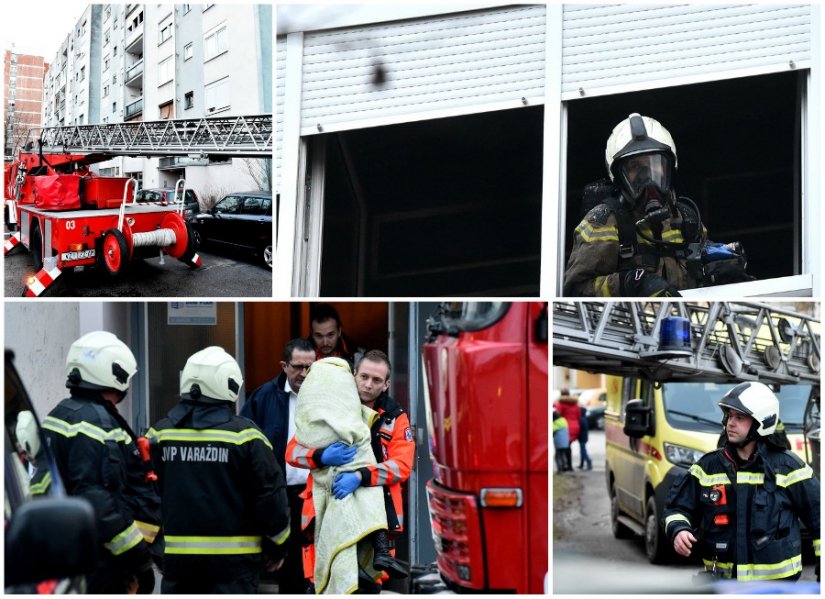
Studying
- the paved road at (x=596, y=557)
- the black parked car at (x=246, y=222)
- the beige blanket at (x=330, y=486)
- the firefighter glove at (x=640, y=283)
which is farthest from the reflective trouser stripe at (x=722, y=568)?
the black parked car at (x=246, y=222)

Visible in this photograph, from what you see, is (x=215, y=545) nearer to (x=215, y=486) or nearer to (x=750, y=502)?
(x=215, y=486)

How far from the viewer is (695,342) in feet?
20.8

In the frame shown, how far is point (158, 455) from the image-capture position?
13.5 ft

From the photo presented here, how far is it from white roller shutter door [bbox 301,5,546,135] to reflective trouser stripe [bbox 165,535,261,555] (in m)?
2.32

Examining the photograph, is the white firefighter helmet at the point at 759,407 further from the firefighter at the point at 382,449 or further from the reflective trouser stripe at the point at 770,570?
the firefighter at the point at 382,449

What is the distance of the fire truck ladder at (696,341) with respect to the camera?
17.8 ft

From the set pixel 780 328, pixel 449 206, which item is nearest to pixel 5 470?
pixel 449 206

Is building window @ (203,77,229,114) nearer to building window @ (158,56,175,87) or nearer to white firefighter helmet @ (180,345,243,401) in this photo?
building window @ (158,56,175,87)

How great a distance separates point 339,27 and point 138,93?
1.51m

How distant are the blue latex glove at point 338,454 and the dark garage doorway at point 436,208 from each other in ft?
4.22

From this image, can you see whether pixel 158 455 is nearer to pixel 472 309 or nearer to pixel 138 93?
pixel 472 309

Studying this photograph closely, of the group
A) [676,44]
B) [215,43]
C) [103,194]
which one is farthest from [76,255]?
[676,44]

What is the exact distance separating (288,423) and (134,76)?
2515 mm

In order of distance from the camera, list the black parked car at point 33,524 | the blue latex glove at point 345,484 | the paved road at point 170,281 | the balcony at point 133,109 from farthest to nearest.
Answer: the balcony at point 133,109, the paved road at point 170,281, the blue latex glove at point 345,484, the black parked car at point 33,524
